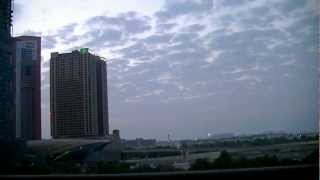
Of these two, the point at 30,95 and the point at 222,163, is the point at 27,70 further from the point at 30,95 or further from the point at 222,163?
the point at 222,163

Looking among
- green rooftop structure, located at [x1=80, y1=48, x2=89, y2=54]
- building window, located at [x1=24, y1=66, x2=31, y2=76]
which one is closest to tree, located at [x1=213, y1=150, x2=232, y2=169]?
green rooftop structure, located at [x1=80, y1=48, x2=89, y2=54]

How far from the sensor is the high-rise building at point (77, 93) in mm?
16719

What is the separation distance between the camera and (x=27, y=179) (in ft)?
6.54

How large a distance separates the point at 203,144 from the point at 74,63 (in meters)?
7.30

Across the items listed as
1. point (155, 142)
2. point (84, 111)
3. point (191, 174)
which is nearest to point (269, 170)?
point (191, 174)

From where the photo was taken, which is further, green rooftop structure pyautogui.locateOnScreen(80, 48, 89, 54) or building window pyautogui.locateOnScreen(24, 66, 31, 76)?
building window pyautogui.locateOnScreen(24, 66, 31, 76)

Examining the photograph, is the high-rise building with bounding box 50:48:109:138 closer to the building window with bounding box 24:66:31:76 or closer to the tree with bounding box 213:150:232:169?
the building window with bounding box 24:66:31:76

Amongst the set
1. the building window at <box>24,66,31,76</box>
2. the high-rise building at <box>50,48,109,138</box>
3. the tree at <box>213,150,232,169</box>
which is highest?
the building window at <box>24,66,31,76</box>

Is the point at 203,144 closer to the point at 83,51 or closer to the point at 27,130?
the point at 83,51

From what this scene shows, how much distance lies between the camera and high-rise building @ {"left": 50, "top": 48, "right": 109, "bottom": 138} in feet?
54.9

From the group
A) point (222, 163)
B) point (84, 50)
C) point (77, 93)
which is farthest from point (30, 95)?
point (222, 163)

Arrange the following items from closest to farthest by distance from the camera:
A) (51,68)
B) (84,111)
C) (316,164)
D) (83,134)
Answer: (316,164) → (51,68) → (84,111) → (83,134)

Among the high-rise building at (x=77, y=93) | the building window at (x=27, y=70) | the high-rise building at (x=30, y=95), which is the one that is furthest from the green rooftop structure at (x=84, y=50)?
the building window at (x=27, y=70)

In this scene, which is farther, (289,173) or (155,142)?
(155,142)
